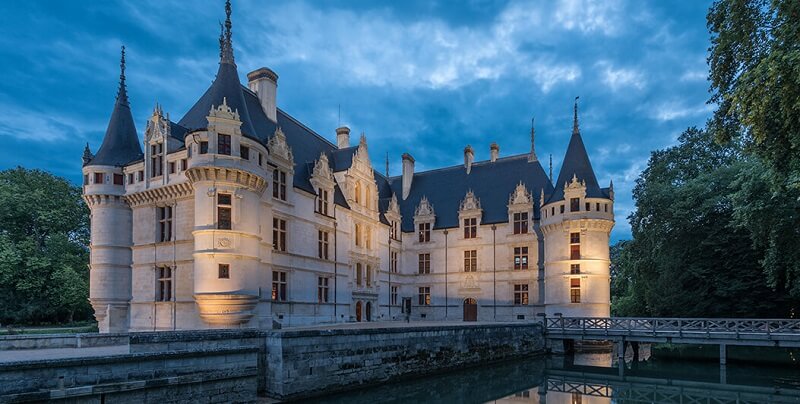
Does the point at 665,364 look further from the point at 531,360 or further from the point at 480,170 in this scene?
the point at 480,170

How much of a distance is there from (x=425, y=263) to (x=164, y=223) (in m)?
18.4

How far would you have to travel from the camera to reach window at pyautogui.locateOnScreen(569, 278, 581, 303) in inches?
1109

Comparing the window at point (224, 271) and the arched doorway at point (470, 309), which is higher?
the window at point (224, 271)

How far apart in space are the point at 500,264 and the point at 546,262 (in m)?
3.26

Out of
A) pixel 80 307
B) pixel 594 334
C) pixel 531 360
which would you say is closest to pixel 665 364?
pixel 594 334

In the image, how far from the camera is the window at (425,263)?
113ft

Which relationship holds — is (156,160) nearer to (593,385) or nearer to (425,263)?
(425,263)

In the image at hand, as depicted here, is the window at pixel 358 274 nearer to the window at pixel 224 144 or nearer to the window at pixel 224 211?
the window at pixel 224 211

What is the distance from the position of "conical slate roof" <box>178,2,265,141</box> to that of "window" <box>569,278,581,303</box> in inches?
745

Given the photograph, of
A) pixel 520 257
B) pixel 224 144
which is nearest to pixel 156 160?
pixel 224 144

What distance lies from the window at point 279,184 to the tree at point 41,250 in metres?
15.9

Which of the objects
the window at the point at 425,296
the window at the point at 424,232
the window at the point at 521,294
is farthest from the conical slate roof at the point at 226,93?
the window at the point at 521,294

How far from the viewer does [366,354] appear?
16.5 m

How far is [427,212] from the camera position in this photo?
114ft
